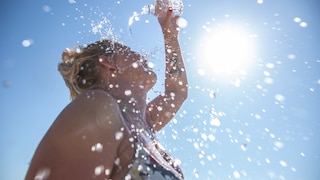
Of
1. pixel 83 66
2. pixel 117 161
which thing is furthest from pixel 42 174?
pixel 83 66

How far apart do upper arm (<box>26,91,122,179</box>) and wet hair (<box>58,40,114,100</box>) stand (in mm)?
1074

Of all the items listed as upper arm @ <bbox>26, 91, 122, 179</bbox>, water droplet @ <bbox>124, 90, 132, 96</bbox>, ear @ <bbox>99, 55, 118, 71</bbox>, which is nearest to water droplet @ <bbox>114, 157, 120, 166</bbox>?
upper arm @ <bbox>26, 91, 122, 179</bbox>

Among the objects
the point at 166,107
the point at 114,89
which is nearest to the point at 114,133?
the point at 114,89

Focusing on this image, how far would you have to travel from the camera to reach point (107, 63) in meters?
3.59

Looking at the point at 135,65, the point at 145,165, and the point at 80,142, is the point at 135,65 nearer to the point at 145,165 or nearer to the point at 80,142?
the point at 145,165

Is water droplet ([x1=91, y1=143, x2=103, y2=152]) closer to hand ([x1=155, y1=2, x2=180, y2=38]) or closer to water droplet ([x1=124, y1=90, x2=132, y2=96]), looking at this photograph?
water droplet ([x1=124, y1=90, x2=132, y2=96])

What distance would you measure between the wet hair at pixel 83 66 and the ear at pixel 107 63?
0.14 feet

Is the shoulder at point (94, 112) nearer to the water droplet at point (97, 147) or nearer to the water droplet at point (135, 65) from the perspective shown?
the water droplet at point (97, 147)

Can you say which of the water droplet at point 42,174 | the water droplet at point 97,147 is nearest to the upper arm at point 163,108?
the water droplet at point 97,147

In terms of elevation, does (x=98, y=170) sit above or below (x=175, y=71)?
above

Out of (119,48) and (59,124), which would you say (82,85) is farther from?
(59,124)

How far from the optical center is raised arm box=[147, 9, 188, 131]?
14.4 feet

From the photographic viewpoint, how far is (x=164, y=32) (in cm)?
468

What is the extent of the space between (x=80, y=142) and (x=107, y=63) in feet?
4.93
